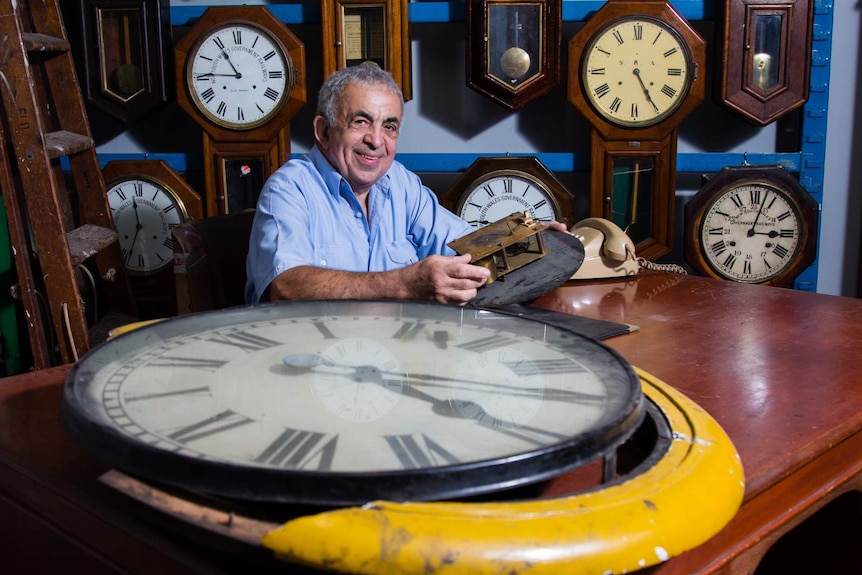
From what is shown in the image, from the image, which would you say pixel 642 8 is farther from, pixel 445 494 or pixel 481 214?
pixel 445 494

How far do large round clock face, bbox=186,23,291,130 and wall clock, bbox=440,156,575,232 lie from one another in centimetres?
89

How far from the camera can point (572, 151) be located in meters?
3.95

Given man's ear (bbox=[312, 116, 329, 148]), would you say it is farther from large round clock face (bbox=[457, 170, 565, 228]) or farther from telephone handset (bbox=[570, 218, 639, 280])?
large round clock face (bbox=[457, 170, 565, 228])

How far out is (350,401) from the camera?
33.3 inches

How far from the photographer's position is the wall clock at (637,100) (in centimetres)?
340

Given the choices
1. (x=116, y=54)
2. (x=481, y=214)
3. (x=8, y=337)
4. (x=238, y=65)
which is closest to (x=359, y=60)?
(x=238, y=65)

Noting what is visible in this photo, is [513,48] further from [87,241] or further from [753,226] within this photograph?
[87,241]

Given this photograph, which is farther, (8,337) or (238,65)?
(238,65)

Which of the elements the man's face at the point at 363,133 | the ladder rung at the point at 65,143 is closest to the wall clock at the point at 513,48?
the man's face at the point at 363,133

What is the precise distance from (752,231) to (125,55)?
2790mm

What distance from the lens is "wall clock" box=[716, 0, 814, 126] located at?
3426mm

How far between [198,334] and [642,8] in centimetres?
287

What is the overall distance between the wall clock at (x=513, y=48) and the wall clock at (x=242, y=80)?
74 centimetres

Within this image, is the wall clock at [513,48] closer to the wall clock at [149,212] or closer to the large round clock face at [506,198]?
the large round clock face at [506,198]
